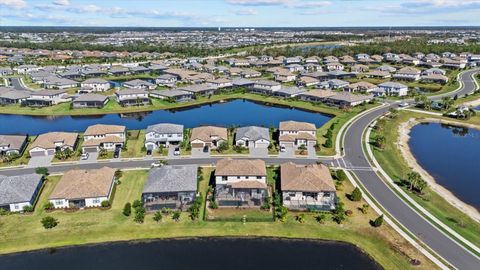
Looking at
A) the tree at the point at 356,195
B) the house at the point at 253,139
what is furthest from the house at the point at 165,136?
the tree at the point at 356,195

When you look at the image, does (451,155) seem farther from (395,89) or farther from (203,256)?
(203,256)

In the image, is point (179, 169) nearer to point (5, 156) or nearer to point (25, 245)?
point (25, 245)

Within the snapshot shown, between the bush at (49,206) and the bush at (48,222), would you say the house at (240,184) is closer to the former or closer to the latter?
the bush at (48,222)

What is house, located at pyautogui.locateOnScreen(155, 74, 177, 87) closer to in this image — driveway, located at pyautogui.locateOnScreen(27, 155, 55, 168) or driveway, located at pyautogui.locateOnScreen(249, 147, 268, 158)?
driveway, located at pyautogui.locateOnScreen(27, 155, 55, 168)

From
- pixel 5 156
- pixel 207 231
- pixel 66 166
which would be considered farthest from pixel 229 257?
pixel 5 156

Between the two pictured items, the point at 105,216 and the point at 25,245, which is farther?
the point at 105,216

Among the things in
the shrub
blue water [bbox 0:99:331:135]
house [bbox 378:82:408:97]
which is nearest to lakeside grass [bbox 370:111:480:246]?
blue water [bbox 0:99:331:135]
